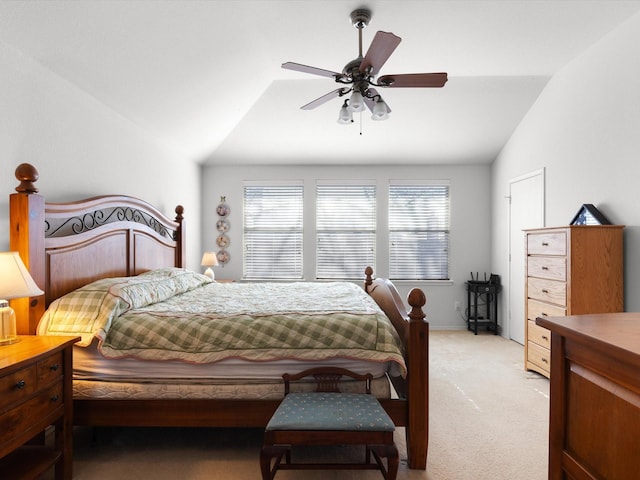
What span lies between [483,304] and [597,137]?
2.80 m

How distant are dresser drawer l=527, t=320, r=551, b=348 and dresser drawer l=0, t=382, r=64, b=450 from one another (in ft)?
12.0

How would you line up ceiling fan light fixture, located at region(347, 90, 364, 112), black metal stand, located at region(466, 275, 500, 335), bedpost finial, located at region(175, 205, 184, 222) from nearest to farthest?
ceiling fan light fixture, located at region(347, 90, 364, 112) → bedpost finial, located at region(175, 205, 184, 222) → black metal stand, located at region(466, 275, 500, 335)

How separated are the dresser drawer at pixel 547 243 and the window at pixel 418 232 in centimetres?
188

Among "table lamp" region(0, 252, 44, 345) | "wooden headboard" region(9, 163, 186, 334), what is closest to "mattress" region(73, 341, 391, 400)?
"table lamp" region(0, 252, 44, 345)

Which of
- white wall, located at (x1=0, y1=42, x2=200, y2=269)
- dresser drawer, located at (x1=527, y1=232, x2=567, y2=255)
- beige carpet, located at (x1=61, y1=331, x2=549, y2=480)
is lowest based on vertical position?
→ beige carpet, located at (x1=61, y1=331, x2=549, y2=480)

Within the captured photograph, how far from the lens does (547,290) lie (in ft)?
11.4

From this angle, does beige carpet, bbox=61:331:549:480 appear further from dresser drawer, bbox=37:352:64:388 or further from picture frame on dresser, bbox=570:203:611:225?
picture frame on dresser, bbox=570:203:611:225

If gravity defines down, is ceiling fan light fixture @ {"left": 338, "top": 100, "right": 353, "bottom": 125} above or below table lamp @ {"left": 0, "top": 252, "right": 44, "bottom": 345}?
above

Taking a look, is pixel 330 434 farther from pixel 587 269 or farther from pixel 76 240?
pixel 587 269

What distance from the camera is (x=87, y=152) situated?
2934 mm

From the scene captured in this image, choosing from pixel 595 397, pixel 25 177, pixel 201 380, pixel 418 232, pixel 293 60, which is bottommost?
pixel 201 380

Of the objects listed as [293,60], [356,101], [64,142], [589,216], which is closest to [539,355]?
[589,216]

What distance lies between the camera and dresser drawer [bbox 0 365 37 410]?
5.07 ft

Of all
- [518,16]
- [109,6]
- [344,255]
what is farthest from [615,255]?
[109,6]
